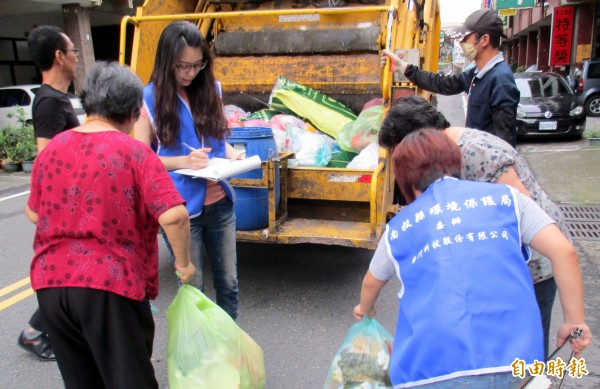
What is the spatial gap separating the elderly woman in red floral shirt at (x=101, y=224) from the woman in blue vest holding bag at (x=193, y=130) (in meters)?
0.52

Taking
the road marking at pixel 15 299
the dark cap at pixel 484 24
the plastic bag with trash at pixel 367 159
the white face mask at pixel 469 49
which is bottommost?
the road marking at pixel 15 299

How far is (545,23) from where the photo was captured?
79.3 feet

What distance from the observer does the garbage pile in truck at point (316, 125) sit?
12.6 feet

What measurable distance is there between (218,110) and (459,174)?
1.37m

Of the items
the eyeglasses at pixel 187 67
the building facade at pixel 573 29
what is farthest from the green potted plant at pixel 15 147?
the building facade at pixel 573 29

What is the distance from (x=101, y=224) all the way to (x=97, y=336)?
0.39 meters

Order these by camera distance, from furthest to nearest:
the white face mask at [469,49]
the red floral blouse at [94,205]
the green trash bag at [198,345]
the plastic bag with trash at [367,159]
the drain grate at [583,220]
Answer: the drain grate at [583,220], the plastic bag with trash at [367,159], the white face mask at [469,49], the green trash bag at [198,345], the red floral blouse at [94,205]

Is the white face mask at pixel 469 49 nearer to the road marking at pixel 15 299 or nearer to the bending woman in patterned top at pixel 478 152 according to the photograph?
the bending woman in patterned top at pixel 478 152

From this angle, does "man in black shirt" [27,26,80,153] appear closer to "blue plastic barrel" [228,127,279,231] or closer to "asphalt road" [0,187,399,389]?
"blue plastic barrel" [228,127,279,231]

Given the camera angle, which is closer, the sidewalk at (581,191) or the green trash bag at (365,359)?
the green trash bag at (365,359)

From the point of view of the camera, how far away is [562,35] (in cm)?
1852

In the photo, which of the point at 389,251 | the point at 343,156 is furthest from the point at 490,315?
the point at 343,156

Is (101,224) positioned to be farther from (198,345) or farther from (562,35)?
(562,35)

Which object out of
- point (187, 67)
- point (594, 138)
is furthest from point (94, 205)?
point (594, 138)
